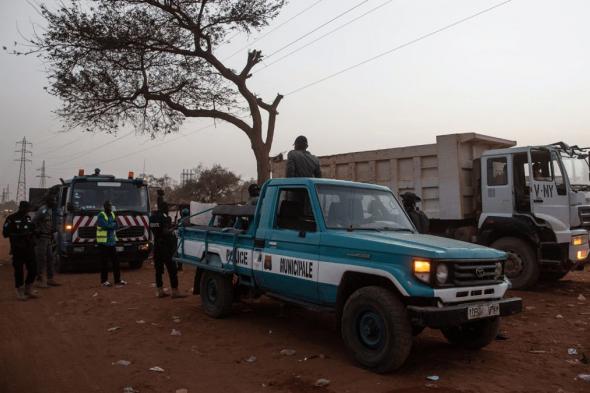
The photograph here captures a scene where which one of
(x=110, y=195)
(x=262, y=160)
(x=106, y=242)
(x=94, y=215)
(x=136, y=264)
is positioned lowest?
Result: (x=136, y=264)

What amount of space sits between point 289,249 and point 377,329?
139cm

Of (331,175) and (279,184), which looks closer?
(279,184)

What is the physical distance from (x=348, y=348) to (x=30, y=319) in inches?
192

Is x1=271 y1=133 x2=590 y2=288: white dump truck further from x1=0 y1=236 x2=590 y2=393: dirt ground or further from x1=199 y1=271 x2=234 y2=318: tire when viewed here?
x1=199 y1=271 x2=234 y2=318: tire

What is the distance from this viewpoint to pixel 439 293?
4.17m

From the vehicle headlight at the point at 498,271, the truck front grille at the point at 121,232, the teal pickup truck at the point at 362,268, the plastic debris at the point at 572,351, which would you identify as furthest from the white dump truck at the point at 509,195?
the truck front grille at the point at 121,232

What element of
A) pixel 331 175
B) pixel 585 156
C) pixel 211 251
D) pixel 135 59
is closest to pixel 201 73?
pixel 135 59

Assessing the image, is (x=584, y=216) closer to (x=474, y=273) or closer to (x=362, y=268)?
(x=474, y=273)

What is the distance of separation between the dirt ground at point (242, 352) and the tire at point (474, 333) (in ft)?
0.42

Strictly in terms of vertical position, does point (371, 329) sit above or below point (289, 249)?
below

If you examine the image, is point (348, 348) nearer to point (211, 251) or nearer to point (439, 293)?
point (439, 293)

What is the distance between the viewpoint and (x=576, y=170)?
8.62 m

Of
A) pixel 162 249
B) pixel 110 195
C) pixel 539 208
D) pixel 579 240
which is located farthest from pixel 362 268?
pixel 110 195

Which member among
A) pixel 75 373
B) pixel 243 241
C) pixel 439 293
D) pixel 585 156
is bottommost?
pixel 75 373
